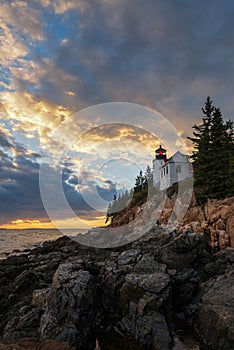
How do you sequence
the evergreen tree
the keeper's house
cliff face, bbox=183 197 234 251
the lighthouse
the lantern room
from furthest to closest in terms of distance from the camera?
the lantern room → the lighthouse → the keeper's house → the evergreen tree → cliff face, bbox=183 197 234 251

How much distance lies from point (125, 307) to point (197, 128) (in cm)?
3251

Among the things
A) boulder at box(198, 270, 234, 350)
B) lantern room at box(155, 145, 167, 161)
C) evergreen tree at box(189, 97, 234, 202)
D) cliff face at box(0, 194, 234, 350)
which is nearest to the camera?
boulder at box(198, 270, 234, 350)

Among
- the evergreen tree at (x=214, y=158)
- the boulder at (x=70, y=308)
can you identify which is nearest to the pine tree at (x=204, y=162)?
the evergreen tree at (x=214, y=158)

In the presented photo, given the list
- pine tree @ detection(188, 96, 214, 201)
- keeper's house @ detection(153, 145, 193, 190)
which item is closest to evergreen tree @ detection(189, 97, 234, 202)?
pine tree @ detection(188, 96, 214, 201)

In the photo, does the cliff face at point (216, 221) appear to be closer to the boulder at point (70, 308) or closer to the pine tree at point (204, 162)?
the pine tree at point (204, 162)

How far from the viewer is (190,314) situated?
1353cm

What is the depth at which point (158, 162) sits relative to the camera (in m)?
64.8

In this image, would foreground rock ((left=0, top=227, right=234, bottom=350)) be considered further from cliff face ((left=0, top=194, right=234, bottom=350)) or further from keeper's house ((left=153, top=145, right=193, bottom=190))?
keeper's house ((left=153, top=145, right=193, bottom=190))

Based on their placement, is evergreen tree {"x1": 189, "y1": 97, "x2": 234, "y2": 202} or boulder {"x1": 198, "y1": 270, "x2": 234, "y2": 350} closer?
boulder {"x1": 198, "y1": 270, "x2": 234, "y2": 350}

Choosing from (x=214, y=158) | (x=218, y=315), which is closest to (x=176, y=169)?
(x=214, y=158)

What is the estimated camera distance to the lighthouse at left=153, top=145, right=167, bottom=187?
209 feet

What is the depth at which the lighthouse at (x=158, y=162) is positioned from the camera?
209 ft

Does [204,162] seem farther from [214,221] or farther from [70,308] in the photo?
[70,308]

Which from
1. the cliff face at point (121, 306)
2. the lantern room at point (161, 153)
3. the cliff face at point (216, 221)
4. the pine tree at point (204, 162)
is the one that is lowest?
the cliff face at point (121, 306)
